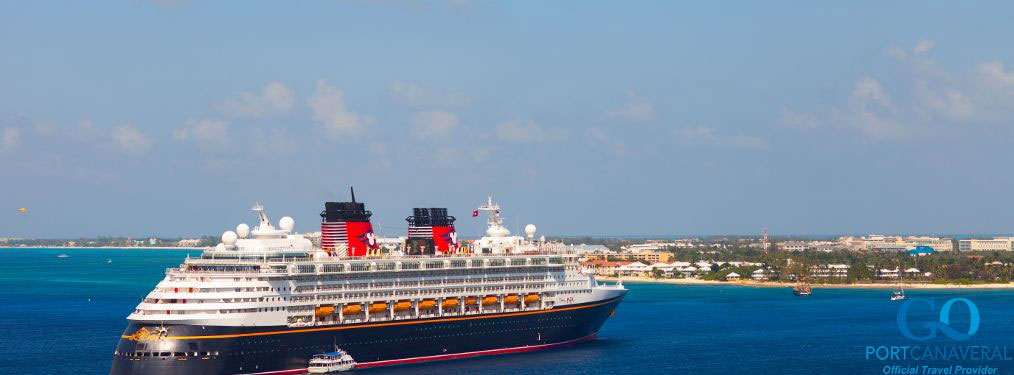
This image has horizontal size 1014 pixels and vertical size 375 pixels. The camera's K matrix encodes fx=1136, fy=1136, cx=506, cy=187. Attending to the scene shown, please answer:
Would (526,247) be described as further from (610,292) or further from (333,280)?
(333,280)

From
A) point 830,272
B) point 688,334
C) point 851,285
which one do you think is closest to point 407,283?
point 688,334

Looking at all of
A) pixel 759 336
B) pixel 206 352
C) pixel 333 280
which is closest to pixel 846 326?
pixel 759 336

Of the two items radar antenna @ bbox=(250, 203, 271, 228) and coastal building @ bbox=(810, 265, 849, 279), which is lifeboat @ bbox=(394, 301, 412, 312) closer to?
radar antenna @ bbox=(250, 203, 271, 228)

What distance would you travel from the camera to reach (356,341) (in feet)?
221

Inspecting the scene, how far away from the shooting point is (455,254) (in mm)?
76250

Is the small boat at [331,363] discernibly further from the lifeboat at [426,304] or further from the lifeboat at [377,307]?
the lifeboat at [426,304]

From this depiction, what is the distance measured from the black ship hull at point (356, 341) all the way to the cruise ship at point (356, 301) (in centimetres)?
7

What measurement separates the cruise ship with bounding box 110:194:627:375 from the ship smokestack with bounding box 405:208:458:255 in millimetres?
90

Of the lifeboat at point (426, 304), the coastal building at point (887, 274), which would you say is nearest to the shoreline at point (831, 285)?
the coastal building at point (887, 274)

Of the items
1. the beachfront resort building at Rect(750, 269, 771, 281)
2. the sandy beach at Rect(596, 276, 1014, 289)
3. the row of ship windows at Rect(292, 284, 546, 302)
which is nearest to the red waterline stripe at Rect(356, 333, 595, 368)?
the row of ship windows at Rect(292, 284, 546, 302)

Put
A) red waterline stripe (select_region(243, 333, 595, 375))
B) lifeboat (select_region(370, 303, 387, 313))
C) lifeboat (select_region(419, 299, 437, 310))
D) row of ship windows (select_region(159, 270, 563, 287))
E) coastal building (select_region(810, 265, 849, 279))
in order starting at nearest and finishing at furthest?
row of ship windows (select_region(159, 270, 563, 287)) → red waterline stripe (select_region(243, 333, 595, 375)) → lifeboat (select_region(370, 303, 387, 313)) → lifeboat (select_region(419, 299, 437, 310)) → coastal building (select_region(810, 265, 849, 279))

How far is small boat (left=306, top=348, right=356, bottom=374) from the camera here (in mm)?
64688

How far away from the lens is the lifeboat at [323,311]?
6612 cm

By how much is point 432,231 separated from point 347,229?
23.7 ft
